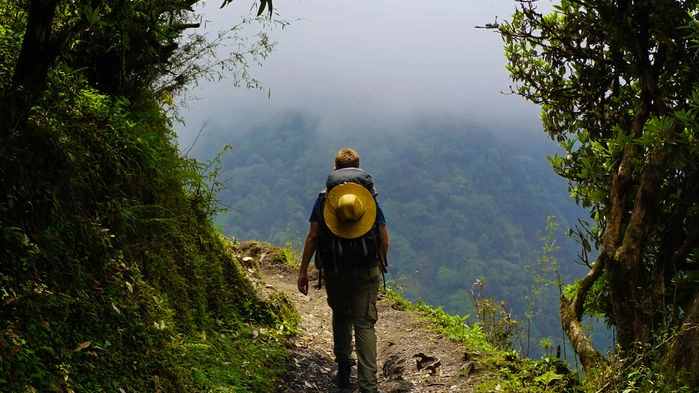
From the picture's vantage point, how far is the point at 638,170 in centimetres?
580

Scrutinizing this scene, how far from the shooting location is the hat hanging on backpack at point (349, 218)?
6258 millimetres

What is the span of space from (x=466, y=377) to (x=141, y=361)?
464 centimetres

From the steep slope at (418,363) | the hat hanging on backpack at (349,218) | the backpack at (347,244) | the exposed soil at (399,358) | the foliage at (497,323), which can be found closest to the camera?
the hat hanging on backpack at (349,218)

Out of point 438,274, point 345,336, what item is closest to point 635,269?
point 345,336

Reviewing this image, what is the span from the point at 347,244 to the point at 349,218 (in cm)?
37

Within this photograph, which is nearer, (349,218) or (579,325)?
(349,218)

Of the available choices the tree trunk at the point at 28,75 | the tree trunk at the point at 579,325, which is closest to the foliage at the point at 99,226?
the tree trunk at the point at 28,75

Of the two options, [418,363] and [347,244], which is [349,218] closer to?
[347,244]

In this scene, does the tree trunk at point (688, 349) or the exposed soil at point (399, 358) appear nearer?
the tree trunk at point (688, 349)

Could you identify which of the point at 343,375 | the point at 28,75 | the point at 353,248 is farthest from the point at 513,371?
the point at 28,75

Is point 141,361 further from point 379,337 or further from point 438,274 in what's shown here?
point 438,274

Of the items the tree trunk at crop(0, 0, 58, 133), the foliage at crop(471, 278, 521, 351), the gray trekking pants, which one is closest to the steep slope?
the foliage at crop(471, 278, 521, 351)

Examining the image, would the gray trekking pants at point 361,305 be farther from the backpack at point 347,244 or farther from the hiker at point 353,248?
the backpack at point 347,244

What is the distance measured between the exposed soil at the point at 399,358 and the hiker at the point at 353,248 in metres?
1.02
